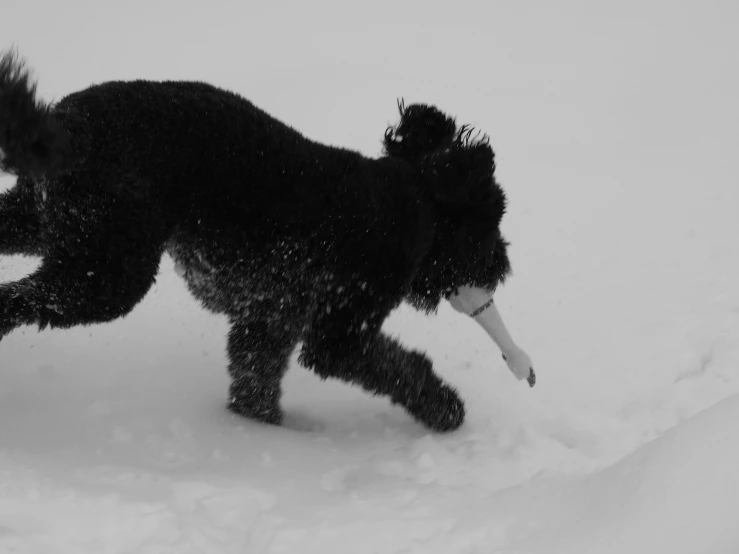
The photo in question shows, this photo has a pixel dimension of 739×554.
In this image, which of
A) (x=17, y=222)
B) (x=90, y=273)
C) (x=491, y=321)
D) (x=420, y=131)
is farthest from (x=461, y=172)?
(x=17, y=222)

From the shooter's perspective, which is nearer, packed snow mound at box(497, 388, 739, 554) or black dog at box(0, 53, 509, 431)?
packed snow mound at box(497, 388, 739, 554)

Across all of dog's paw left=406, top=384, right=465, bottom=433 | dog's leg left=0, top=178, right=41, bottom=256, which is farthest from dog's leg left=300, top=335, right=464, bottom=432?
dog's leg left=0, top=178, right=41, bottom=256

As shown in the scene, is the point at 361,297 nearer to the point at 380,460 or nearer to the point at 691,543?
the point at 380,460

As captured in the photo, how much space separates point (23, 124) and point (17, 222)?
814 millimetres

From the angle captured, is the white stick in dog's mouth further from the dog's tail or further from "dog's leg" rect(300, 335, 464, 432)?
the dog's tail

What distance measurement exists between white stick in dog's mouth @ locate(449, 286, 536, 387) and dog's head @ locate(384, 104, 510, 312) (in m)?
0.05

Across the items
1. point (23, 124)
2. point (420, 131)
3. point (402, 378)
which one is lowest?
Answer: point (402, 378)

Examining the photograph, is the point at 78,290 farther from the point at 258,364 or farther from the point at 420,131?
the point at 420,131

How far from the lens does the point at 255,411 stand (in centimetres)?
323

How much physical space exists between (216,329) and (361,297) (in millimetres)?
1364

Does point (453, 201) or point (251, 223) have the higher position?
point (453, 201)

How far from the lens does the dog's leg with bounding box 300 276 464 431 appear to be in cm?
301

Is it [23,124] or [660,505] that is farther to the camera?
[23,124]

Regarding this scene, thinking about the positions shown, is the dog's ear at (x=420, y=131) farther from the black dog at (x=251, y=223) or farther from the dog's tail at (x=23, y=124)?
the dog's tail at (x=23, y=124)
